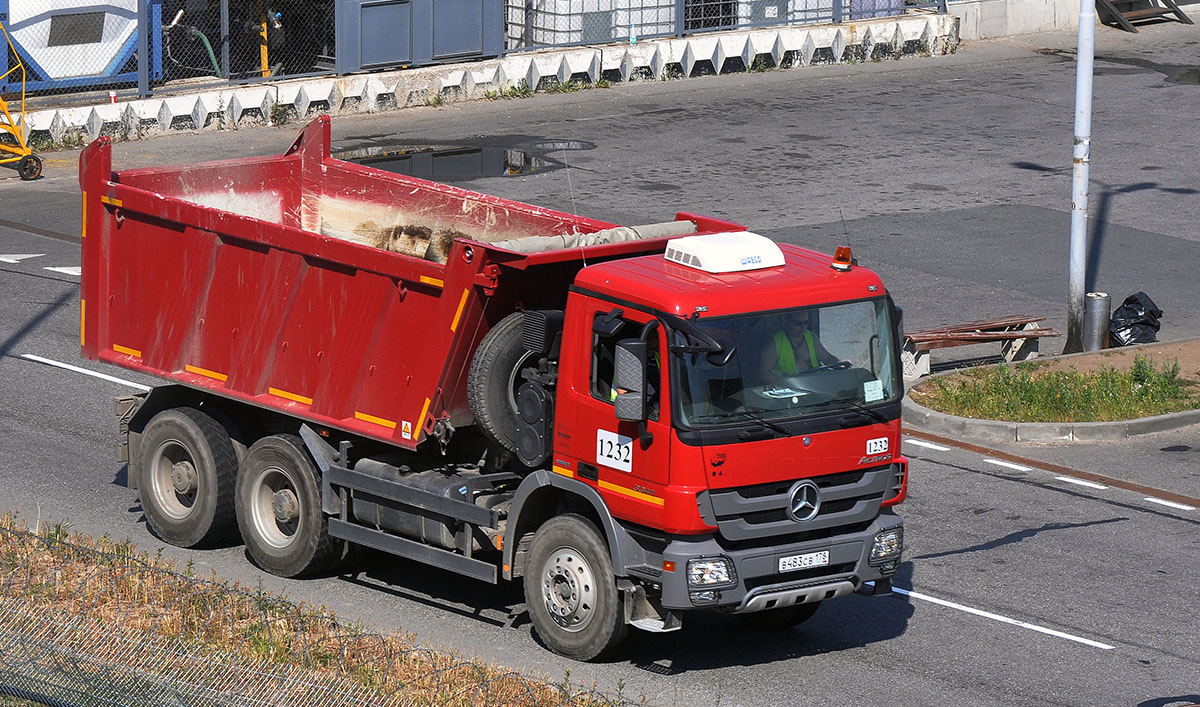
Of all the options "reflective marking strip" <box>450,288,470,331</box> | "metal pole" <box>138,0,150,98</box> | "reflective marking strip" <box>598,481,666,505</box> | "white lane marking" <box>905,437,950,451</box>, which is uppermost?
"metal pole" <box>138,0,150,98</box>

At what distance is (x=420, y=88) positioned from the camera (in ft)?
95.3

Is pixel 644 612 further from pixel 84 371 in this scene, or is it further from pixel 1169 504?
pixel 84 371

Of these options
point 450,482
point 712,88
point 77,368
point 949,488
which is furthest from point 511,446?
point 712,88

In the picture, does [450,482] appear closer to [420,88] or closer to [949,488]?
[949,488]

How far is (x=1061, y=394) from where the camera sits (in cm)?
1540

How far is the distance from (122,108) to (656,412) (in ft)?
62.1

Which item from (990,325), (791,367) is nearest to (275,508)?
(791,367)

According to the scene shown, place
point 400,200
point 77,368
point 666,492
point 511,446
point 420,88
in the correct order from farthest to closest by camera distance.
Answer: point 420,88 → point 77,368 → point 400,200 → point 511,446 → point 666,492

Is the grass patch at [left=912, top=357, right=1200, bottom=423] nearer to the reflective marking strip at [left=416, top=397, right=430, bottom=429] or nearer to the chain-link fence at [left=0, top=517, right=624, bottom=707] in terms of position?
the reflective marking strip at [left=416, top=397, right=430, bottom=429]

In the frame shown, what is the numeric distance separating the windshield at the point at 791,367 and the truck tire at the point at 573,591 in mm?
1069

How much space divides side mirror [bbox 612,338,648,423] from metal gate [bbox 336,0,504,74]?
2048cm

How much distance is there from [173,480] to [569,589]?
11.7 feet

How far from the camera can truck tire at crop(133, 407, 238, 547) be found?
455 inches

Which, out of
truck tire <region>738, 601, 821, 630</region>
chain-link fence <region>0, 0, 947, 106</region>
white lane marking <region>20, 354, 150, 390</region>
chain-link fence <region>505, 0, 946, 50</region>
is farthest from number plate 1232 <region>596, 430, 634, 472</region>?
chain-link fence <region>505, 0, 946, 50</region>
